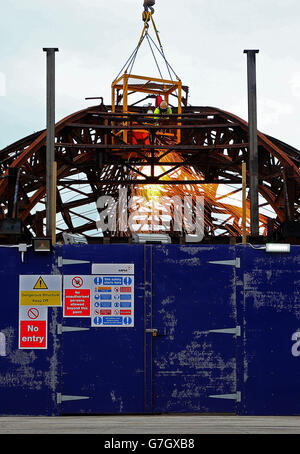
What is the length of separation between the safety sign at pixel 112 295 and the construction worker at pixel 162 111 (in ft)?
47.6

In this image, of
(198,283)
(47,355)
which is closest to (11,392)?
(47,355)

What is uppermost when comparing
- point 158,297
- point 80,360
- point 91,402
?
point 158,297

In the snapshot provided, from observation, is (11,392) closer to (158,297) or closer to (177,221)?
(158,297)

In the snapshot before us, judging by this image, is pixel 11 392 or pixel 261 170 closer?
pixel 11 392

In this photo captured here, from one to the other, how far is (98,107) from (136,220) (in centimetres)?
1031

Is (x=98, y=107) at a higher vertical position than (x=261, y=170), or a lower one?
higher

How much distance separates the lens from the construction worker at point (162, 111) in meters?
24.3

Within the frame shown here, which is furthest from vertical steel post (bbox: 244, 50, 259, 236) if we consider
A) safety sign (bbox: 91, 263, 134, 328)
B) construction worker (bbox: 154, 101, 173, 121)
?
construction worker (bbox: 154, 101, 173, 121)

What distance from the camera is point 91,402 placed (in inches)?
403

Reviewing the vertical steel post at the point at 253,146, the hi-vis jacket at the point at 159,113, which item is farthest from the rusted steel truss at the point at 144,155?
the vertical steel post at the point at 253,146

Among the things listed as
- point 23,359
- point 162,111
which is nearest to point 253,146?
point 23,359

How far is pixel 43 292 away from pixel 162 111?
1543 cm

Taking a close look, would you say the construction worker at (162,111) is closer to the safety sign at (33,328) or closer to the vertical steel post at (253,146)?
the vertical steel post at (253,146)
